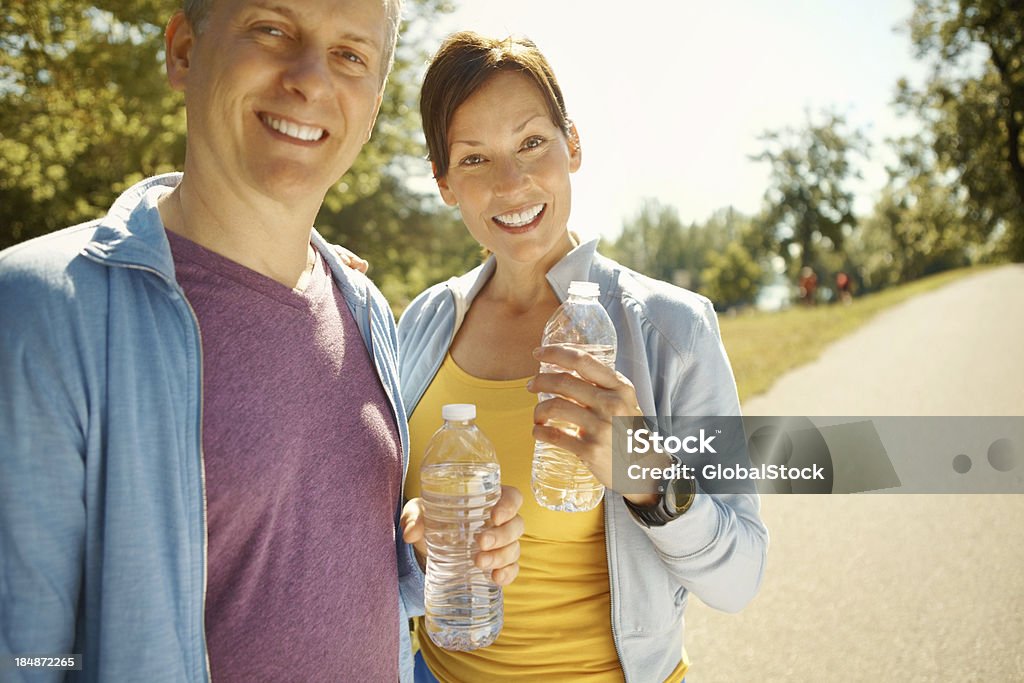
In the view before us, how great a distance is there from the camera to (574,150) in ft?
9.31

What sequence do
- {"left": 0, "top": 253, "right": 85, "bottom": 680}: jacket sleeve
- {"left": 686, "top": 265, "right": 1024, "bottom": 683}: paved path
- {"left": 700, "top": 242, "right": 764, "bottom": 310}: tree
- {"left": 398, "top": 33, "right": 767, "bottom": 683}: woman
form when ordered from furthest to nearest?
{"left": 700, "top": 242, "right": 764, "bottom": 310}: tree → {"left": 686, "top": 265, "right": 1024, "bottom": 683}: paved path → {"left": 398, "top": 33, "right": 767, "bottom": 683}: woman → {"left": 0, "top": 253, "right": 85, "bottom": 680}: jacket sleeve

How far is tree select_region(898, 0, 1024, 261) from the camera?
25438mm

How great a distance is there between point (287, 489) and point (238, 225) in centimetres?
71

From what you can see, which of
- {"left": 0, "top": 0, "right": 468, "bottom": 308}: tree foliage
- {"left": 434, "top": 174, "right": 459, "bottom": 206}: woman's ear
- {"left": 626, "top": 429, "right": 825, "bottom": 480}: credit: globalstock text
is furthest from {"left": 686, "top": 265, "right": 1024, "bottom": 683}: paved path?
{"left": 0, "top": 0, "right": 468, "bottom": 308}: tree foliage

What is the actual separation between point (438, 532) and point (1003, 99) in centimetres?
3182

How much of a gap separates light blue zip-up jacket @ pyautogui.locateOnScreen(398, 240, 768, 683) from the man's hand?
0.41m

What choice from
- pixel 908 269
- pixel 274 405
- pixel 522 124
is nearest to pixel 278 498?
pixel 274 405

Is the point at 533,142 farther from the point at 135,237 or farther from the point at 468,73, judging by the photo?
the point at 135,237

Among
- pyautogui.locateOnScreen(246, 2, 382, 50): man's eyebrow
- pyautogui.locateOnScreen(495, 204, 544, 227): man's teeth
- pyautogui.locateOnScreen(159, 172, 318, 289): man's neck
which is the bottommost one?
pyautogui.locateOnScreen(159, 172, 318, 289): man's neck

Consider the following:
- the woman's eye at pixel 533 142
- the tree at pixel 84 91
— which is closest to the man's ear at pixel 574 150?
the woman's eye at pixel 533 142

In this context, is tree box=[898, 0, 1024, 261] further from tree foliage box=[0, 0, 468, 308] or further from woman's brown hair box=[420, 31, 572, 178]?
woman's brown hair box=[420, 31, 572, 178]

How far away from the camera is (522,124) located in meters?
2.55

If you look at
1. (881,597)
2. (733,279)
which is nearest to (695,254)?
(733,279)

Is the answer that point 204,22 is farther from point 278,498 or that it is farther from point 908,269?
point 908,269
